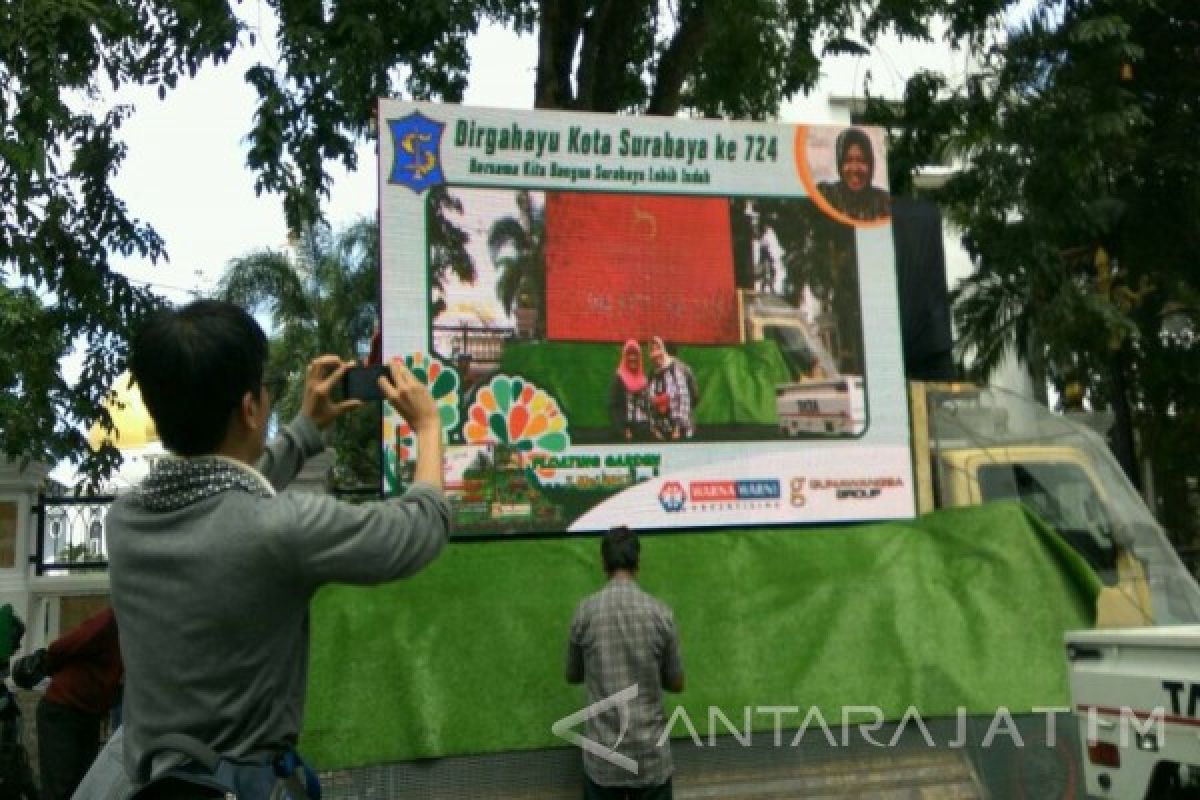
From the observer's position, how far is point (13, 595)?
11.6 meters

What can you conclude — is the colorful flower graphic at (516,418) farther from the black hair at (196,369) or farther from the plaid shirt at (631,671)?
the black hair at (196,369)

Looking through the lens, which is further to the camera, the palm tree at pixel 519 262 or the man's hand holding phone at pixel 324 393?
the palm tree at pixel 519 262

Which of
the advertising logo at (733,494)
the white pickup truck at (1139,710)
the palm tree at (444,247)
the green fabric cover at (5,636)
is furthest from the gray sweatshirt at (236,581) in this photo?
the green fabric cover at (5,636)

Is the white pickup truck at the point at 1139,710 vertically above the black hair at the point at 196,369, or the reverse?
the black hair at the point at 196,369

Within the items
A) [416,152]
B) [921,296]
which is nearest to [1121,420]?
[921,296]

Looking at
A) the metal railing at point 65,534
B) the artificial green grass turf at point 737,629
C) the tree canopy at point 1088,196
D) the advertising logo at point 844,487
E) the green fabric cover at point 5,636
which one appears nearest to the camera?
the artificial green grass turf at point 737,629

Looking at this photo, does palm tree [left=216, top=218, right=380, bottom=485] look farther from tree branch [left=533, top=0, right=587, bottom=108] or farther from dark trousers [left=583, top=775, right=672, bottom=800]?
dark trousers [left=583, top=775, right=672, bottom=800]

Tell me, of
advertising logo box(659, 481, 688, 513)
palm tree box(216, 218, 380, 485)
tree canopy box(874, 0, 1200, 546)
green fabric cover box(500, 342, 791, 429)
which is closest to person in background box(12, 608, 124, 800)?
green fabric cover box(500, 342, 791, 429)

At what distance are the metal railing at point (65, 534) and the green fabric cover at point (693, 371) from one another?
308 inches

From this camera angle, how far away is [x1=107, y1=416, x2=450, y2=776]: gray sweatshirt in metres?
1.81

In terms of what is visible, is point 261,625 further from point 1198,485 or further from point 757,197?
point 1198,485

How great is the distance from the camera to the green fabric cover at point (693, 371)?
5.70 metres

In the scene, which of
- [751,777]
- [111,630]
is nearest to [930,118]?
[751,777]

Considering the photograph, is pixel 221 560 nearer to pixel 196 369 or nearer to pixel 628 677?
pixel 196 369
